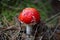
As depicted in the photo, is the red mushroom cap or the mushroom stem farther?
the mushroom stem

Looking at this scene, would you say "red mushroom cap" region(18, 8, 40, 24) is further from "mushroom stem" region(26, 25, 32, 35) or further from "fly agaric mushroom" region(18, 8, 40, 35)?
"mushroom stem" region(26, 25, 32, 35)

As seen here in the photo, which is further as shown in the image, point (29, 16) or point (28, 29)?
point (28, 29)

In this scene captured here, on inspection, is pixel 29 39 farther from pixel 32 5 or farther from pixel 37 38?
pixel 32 5

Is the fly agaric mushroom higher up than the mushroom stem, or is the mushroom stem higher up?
the fly agaric mushroom

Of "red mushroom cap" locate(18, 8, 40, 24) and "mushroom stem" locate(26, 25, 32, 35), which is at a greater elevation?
"red mushroom cap" locate(18, 8, 40, 24)

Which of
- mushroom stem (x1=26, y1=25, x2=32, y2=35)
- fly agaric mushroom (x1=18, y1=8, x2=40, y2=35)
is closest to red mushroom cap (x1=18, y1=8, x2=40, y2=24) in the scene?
fly agaric mushroom (x1=18, y1=8, x2=40, y2=35)

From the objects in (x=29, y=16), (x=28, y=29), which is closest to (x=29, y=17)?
(x=29, y=16)

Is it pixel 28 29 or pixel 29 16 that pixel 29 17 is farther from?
pixel 28 29

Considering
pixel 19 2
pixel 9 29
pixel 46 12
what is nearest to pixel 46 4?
pixel 46 12

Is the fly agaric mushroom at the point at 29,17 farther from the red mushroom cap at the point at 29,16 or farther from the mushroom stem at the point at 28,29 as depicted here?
the mushroom stem at the point at 28,29

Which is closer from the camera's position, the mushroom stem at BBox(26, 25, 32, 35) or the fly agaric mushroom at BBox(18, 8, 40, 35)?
the fly agaric mushroom at BBox(18, 8, 40, 35)

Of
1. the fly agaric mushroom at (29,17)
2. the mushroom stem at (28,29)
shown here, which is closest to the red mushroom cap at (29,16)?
the fly agaric mushroom at (29,17)
